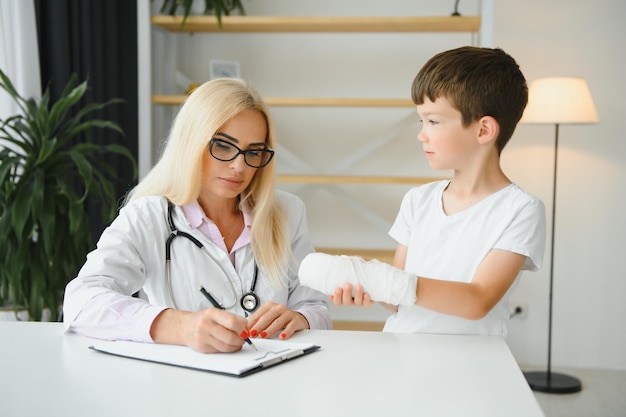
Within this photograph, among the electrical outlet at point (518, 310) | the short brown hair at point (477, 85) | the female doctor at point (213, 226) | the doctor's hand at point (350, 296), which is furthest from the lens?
the electrical outlet at point (518, 310)

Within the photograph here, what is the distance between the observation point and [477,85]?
5.18 ft

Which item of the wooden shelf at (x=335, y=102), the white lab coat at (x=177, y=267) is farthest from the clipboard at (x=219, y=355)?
the wooden shelf at (x=335, y=102)

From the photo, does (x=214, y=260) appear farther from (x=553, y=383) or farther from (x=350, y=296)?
(x=553, y=383)

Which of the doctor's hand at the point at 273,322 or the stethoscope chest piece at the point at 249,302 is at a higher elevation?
the doctor's hand at the point at 273,322

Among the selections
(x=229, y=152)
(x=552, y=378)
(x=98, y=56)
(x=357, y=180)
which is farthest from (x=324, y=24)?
(x=552, y=378)

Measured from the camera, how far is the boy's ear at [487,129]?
1.58 metres

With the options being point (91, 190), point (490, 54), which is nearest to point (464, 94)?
point (490, 54)

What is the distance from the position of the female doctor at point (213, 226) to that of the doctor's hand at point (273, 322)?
0.11 m

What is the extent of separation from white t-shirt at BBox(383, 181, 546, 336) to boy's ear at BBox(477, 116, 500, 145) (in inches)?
4.6

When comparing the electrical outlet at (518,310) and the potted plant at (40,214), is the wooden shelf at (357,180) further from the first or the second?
the potted plant at (40,214)

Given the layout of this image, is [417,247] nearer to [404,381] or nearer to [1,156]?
[404,381]

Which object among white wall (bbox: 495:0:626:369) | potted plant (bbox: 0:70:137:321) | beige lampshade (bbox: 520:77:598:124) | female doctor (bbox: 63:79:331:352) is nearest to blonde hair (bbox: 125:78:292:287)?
female doctor (bbox: 63:79:331:352)

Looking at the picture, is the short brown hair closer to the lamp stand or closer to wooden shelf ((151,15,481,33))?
wooden shelf ((151,15,481,33))

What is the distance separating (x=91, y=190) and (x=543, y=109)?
80.6 inches
